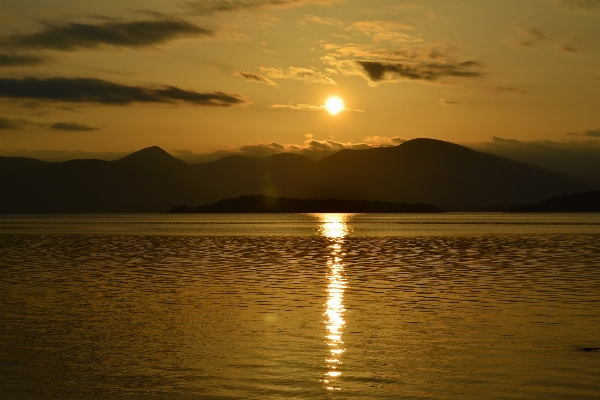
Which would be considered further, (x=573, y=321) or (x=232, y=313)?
(x=232, y=313)

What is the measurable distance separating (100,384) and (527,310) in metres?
20.8

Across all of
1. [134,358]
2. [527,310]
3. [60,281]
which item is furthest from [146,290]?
[527,310]

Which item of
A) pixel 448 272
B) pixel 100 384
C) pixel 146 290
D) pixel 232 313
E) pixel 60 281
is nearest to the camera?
pixel 100 384

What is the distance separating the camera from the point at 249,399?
61.5ft

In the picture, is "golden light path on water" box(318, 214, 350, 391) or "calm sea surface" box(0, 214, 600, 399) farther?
"golden light path on water" box(318, 214, 350, 391)

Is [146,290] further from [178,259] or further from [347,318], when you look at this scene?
→ [178,259]

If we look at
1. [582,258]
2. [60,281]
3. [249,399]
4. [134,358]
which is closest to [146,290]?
[60,281]

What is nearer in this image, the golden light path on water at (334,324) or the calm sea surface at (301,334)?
the calm sea surface at (301,334)

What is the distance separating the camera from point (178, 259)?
66.2 meters

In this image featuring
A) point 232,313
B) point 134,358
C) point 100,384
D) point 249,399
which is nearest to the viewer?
point 249,399

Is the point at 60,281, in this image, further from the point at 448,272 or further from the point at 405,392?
the point at 405,392

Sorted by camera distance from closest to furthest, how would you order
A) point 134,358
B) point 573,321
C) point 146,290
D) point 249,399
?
point 249,399 → point 134,358 → point 573,321 → point 146,290

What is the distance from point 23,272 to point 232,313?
26949mm

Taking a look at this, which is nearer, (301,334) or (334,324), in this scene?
(301,334)
